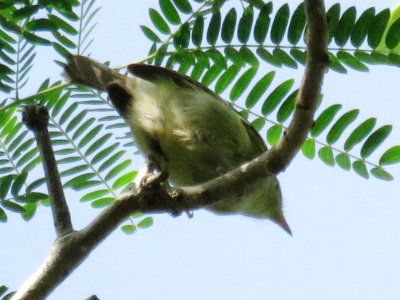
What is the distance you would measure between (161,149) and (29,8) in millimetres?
833

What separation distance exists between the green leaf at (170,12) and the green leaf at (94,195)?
0.81 m

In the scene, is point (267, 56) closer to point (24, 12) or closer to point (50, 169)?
point (24, 12)

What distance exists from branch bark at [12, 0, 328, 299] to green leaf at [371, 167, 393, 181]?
835 mm

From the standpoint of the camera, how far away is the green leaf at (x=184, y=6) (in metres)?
3.00

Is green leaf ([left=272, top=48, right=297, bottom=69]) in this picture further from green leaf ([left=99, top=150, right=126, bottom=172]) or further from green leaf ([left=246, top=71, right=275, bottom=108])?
green leaf ([left=99, top=150, right=126, bottom=172])

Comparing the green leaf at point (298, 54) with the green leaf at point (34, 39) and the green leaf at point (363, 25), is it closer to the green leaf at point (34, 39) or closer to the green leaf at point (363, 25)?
the green leaf at point (363, 25)

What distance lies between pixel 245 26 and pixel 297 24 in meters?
0.20

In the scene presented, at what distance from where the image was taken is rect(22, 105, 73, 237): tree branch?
227 centimetres

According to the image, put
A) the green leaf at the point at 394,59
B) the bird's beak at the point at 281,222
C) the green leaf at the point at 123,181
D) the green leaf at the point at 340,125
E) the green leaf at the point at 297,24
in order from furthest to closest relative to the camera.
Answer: the bird's beak at the point at 281,222 < the green leaf at the point at 123,181 < the green leaf at the point at 340,125 < the green leaf at the point at 297,24 < the green leaf at the point at 394,59

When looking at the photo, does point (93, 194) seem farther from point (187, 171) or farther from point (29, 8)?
point (29, 8)

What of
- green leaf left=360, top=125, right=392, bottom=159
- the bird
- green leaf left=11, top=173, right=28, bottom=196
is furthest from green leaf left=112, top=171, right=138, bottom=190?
green leaf left=360, top=125, right=392, bottom=159

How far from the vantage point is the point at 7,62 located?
116 inches

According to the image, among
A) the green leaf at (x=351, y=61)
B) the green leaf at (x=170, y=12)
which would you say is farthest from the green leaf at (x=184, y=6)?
the green leaf at (x=351, y=61)

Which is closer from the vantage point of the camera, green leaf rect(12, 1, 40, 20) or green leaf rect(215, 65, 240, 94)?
green leaf rect(12, 1, 40, 20)
